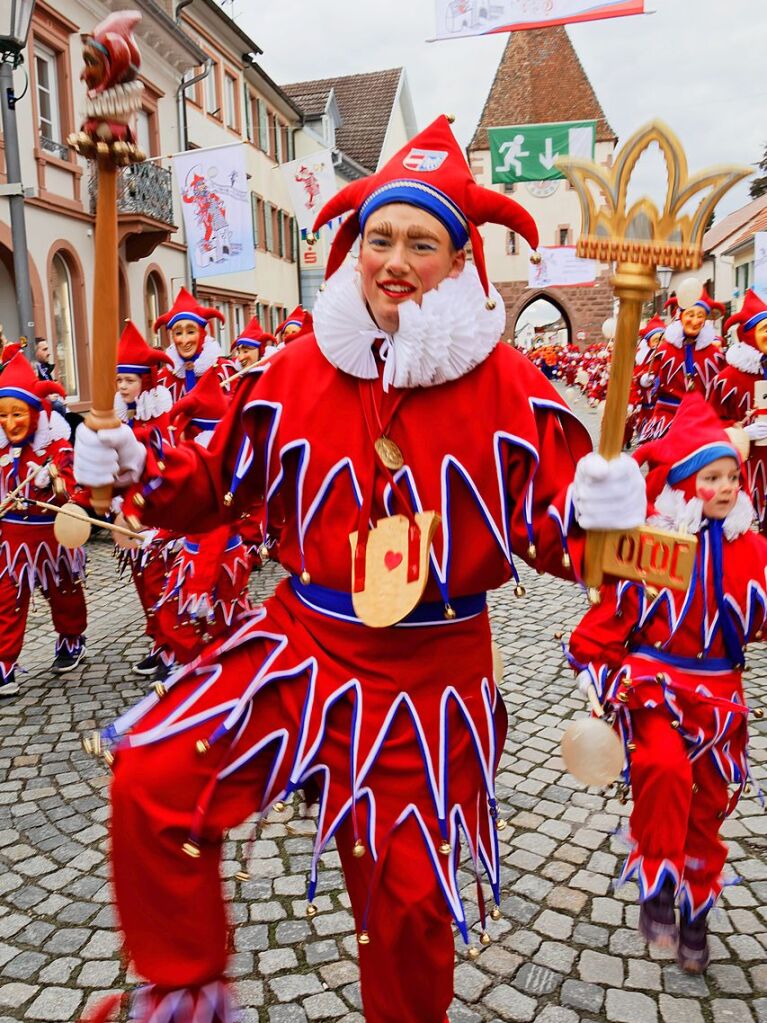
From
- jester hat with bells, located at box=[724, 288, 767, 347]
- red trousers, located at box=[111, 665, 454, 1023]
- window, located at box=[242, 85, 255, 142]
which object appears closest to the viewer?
red trousers, located at box=[111, 665, 454, 1023]

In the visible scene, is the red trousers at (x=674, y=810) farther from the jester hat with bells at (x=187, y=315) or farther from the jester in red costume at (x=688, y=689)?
the jester hat with bells at (x=187, y=315)

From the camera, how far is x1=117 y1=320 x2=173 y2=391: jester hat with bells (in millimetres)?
5926

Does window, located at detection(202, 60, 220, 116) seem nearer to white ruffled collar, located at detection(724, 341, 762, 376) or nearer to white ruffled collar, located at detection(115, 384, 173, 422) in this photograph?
white ruffled collar, located at detection(724, 341, 762, 376)

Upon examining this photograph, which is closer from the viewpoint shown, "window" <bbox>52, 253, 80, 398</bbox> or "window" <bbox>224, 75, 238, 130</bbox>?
"window" <bbox>52, 253, 80, 398</bbox>

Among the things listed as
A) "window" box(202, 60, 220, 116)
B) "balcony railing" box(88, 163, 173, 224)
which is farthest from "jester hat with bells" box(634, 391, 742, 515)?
"window" box(202, 60, 220, 116)

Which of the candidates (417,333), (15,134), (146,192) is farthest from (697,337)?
(146,192)

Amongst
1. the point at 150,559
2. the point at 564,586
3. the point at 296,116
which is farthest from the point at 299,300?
the point at 150,559

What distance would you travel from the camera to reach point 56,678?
5738mm

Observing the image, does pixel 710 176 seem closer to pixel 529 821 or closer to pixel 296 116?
pixel 529 821

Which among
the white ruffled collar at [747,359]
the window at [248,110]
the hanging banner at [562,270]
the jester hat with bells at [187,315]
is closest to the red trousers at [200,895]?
the jester hat with bells at [187,315]

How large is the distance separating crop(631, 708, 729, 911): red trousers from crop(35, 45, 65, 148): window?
13111mm

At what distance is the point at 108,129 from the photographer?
6.07ft

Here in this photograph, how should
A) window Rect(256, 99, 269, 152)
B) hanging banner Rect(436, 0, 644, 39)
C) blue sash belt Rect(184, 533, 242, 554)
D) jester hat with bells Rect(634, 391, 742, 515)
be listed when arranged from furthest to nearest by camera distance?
window Rect(256, 99, 269, 152)
hanging banner Rect(436, 0, 644, 39)
blue sash belt Rect(184, 533, 242, 554)
jester hat with bells Rect(634, 391, 742, 515)

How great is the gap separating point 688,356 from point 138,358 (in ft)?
19.6
